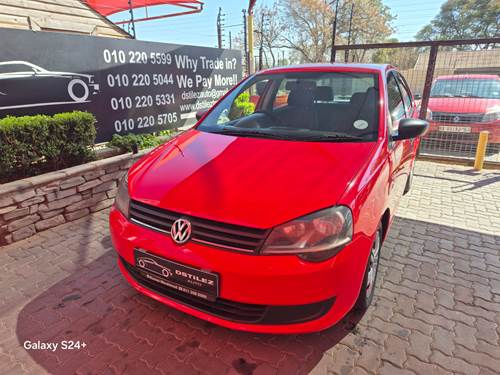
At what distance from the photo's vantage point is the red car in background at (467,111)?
6.44 meters

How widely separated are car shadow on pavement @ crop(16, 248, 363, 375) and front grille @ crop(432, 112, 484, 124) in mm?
5989

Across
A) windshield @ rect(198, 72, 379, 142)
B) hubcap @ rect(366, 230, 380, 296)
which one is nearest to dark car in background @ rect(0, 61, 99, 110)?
windshield @ rect(198, 72, 379, 142)

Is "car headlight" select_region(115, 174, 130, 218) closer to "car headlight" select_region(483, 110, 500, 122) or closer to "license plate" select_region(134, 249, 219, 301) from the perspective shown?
"license plate" select_region(134, 249, 219, 301)

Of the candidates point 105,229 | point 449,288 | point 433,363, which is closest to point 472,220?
point 449,288

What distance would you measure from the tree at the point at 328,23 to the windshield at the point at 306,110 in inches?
1058

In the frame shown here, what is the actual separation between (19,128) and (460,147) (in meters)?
7.42

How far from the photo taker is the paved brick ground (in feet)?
6.40

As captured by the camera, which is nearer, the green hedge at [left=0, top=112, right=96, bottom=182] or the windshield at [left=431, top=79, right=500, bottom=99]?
the green hedge at [left=0, top=112, right=96, bottom=182]

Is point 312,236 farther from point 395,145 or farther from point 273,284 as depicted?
point 395,145

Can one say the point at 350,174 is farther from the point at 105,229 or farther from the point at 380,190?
the point at 105,229

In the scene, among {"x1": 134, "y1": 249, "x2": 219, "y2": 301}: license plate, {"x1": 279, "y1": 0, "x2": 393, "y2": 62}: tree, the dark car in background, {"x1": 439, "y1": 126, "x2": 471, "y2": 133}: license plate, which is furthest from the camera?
{"x1": 279, "y1": 0, "x2": 393, "y2": 62}: tree

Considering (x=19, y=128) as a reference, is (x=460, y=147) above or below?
below

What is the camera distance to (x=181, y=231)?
1856 mm

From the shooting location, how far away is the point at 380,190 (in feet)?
7.25
